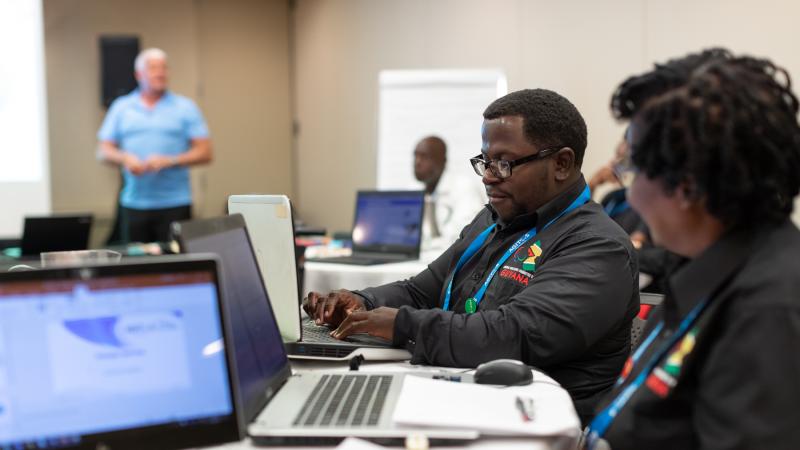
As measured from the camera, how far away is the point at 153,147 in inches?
216

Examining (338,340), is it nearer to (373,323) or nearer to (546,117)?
(373,323)

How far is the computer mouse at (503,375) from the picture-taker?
4.86 feet

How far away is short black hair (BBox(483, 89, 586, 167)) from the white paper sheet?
71 centimetres

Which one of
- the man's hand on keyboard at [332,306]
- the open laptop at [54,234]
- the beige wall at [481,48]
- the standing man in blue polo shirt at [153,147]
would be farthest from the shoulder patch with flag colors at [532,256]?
the standing man in blue polo shirt at [153,147]

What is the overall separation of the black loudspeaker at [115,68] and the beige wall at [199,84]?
150 mm

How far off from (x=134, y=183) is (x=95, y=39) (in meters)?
2.78

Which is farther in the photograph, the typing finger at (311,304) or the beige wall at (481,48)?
the beige wall at (481,48)

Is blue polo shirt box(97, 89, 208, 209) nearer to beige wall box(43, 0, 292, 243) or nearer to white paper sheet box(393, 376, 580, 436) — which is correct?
beige wall box(43, 0, 292, 243)

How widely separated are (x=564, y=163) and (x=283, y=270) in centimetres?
74

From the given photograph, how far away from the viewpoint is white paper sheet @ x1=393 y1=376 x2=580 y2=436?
1216 mm

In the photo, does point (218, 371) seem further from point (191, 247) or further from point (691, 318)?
point (691, 318)

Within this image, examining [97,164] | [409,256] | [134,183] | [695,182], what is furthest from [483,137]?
[97,164]

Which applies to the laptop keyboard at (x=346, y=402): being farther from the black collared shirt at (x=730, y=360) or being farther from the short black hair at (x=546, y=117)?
the short black hair at (x=546, y=117)

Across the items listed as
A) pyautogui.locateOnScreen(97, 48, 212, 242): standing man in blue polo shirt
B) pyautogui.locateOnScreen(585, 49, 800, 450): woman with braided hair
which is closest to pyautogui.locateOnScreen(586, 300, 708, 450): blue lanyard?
pyautogui.locateOnScreen(585, 49, 800, 450): woman with braided hair
